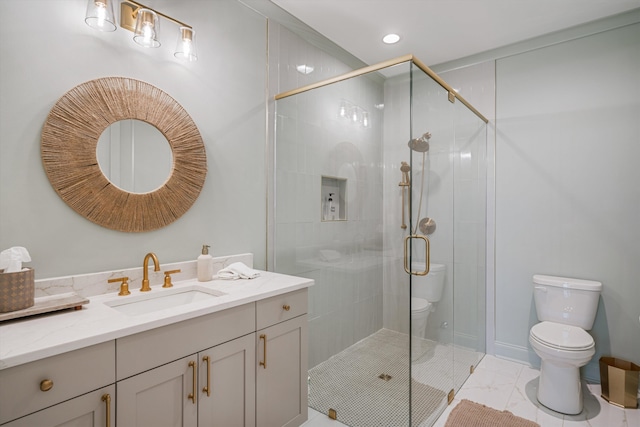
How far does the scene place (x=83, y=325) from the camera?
1.10 m

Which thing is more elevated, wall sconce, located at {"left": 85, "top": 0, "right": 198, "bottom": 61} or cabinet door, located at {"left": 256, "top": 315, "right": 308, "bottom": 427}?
wall sconce, located at {"left": 85, "top": 0, "right": 198, "bottom": 61}

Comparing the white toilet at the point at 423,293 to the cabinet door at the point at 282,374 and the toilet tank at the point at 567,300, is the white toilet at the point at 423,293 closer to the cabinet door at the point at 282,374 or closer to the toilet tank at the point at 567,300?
the cabinet door at the point at 282,374

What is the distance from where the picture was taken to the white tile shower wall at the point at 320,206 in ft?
6.77

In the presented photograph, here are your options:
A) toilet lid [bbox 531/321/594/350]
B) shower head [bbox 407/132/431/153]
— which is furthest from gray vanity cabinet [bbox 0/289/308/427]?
toilet lid [bbox 531/321/594/350]

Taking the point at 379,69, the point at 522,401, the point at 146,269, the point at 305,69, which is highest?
the point at 305,69

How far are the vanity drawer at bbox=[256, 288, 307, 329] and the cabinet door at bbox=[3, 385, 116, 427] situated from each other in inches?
25.3

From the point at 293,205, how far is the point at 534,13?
2.24 meters

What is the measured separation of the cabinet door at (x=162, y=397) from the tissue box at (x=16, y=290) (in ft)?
1.49

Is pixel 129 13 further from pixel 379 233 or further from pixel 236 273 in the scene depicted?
pixel 379 233

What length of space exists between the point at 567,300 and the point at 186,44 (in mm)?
3042

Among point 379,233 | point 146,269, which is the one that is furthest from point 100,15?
point 379,233

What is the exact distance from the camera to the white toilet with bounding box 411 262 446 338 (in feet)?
6.19

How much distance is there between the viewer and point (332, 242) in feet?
7.38

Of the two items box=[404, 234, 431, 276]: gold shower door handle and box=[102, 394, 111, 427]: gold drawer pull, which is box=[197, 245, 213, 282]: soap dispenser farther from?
box=[404, 234, 431, 276]: gold shower door handle
